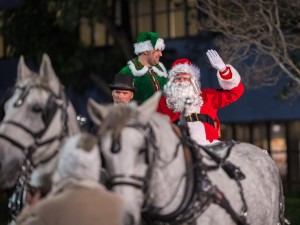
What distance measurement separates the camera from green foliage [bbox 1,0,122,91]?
26.0m

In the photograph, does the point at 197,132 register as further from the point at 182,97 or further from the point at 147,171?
the point at 147,171

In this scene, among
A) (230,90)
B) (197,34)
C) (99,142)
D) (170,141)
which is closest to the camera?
(99,142)

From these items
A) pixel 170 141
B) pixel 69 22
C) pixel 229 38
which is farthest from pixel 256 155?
pixel 69 22

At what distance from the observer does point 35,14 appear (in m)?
26.6

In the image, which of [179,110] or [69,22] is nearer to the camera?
[179,110]

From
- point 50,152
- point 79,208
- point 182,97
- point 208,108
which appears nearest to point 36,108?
point 50,152

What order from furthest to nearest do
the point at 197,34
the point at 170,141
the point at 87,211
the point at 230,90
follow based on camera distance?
the point at 197,34
the point at 230,90
the point at 170,141
the point at 87,211

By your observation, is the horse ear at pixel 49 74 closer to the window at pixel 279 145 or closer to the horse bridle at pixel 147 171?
the horse bridle at pixel 147 171

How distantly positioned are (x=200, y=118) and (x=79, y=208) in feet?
9.48

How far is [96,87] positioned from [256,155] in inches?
875

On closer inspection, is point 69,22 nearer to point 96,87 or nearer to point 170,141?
point 96,87

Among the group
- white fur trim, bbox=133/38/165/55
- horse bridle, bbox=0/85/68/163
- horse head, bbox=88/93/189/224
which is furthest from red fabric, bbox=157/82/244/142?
horse head, bbox=88/93/189/224

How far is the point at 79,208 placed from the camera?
5.18 m

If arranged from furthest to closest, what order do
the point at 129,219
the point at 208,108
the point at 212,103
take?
the point at 212,103 → the point at 208,108 → the point at 129,219
